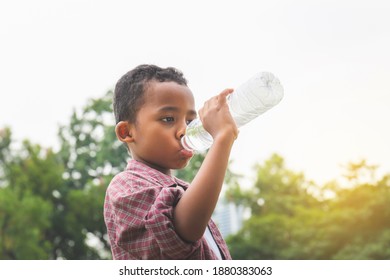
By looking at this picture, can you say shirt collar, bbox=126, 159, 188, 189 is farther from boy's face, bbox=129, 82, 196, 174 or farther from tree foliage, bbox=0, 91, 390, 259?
tree foliage, bbox=0, 91, 390, 259

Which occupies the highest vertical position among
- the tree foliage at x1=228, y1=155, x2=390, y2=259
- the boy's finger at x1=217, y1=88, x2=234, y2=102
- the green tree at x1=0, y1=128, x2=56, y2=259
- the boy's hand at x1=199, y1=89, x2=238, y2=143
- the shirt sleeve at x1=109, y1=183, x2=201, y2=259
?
the boy's finger at x1=217, y1=88, x2=234, y2=102

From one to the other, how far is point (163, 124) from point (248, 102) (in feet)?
0.79

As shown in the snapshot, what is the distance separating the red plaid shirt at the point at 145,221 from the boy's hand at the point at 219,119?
0.36 ft

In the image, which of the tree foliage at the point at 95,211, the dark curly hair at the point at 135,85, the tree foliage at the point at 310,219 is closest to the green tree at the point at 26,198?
the tree foliage at the point at 95,211

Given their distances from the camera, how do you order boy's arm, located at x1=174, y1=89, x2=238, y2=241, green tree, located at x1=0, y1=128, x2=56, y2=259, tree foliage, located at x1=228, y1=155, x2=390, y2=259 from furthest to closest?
tree foliage, located at x1=228, y1=155, x2=390, y2=259 < green tree, located at x1=0, y1=128, x2=56, y2=259 < boy's arm, located at x1=174, y1=89, x2=238, y2=241

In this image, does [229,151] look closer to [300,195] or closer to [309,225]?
[309,225]

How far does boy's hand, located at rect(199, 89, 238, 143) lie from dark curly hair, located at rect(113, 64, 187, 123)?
0.50ft

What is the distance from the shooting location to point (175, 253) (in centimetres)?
77

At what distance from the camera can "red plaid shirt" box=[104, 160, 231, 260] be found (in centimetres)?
76

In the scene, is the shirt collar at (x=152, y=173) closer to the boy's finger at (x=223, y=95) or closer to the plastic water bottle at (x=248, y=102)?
the plastic water bottle at (x=248, y=102)

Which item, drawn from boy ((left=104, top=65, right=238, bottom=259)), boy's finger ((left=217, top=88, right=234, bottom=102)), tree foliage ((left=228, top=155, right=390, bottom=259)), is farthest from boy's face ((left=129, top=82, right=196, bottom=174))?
tree foliage ((left=228, top=155, right=390, bottom=259))

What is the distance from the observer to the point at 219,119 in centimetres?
80

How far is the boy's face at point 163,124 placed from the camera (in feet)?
3.00

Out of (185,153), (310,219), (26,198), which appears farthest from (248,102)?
(310,219)
